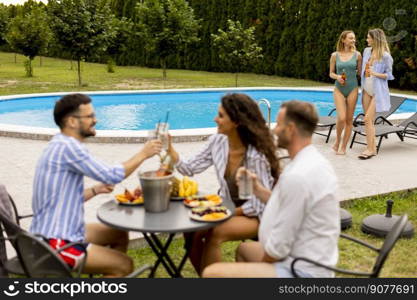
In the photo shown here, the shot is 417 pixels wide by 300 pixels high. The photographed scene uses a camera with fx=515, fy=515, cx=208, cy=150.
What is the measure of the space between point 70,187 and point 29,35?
72.9 ft

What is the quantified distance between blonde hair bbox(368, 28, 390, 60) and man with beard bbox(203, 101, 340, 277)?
511 centimetres

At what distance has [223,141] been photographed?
11.4 ft

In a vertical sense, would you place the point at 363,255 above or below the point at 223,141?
below

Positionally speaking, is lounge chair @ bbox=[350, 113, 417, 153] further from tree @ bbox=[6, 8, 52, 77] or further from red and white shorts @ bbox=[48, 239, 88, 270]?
tree @ bbox=[6, 8, 52, 77]

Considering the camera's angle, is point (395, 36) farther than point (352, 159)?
Yes

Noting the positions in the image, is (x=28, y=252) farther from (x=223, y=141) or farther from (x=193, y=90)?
(x=193, y=90)

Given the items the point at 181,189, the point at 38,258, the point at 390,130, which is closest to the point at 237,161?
the point at 181,189

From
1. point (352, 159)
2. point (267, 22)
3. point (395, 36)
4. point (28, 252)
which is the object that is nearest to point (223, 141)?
point (28, 252)

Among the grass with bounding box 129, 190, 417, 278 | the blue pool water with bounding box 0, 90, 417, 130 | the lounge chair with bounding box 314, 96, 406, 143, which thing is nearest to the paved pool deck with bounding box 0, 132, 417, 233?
the lounge chair with bounding box 314, 96, 406, 143

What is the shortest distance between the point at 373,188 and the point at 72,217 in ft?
13.9

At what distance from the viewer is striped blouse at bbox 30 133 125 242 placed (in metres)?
2.78

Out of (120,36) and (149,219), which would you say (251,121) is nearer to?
(149,219)

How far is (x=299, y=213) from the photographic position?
243 cm

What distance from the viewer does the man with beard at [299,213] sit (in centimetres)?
243
